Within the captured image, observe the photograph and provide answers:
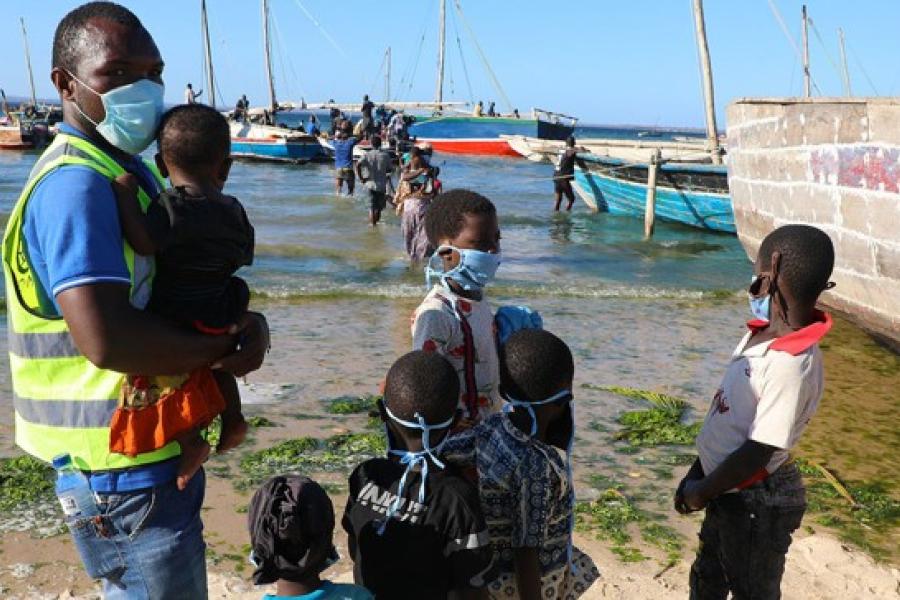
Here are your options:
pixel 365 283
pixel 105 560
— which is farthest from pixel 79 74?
pixel 365 283

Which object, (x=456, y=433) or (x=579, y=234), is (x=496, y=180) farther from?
(x=456, y=433)

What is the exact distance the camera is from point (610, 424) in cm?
603

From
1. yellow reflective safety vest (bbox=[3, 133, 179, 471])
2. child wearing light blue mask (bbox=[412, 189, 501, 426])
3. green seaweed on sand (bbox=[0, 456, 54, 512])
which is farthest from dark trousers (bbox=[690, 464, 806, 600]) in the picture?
green seaweed on sand (bbox=[0, 456, 54, 512])

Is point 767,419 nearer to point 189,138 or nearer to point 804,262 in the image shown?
point 804,262

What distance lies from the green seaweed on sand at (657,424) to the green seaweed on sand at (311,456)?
1.63 m

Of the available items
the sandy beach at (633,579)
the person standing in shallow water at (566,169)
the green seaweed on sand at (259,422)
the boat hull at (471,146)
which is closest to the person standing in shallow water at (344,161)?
the person standing in shallow water at (566,169)

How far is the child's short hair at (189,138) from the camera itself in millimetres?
2129

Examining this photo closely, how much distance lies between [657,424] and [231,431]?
420 cm

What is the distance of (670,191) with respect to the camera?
18531 millimetres

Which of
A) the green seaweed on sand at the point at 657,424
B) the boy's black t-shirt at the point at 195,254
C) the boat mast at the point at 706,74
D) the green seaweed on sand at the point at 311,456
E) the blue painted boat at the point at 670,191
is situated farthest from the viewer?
the boat mast at the point at 706,74

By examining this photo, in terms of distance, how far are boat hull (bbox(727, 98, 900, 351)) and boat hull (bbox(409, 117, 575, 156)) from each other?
3585 centimetres

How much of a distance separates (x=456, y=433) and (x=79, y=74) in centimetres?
141

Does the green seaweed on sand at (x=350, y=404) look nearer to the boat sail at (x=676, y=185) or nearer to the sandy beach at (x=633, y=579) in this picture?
the sandy beach at (x=633, y=579)

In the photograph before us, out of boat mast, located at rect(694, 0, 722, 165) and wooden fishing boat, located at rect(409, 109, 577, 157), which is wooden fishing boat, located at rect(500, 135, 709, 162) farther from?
wooden fishing boat, located at rect(409, 109, 577, 157)
